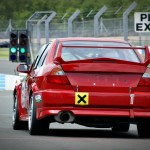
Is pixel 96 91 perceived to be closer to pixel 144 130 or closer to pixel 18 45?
pixel 144 130

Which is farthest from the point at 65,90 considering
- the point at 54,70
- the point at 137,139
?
the point at 137,139

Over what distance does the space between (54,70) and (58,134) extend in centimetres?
124

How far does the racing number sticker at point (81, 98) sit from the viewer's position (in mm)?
13922

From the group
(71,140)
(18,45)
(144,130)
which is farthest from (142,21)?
(71,140)

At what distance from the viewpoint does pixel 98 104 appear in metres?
14.0

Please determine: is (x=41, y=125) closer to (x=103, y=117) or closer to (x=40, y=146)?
(x=103, y=117)

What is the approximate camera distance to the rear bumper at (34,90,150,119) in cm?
1396

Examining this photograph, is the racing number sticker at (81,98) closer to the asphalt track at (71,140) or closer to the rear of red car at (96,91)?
the rear of red car at (96,91)

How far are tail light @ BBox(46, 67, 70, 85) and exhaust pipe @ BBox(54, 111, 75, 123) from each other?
1.31ft

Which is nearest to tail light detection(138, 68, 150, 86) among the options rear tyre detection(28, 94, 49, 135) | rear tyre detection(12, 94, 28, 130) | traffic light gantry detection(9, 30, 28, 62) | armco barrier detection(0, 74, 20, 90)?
rear tyre detection(28, 94, 49, 135)

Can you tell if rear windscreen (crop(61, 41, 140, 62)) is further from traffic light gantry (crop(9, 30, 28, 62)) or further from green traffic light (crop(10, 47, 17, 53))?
green traffic light (crop(10, 47, 17, 53))

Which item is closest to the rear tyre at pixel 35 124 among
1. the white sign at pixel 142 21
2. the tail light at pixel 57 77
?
the tail light at pixel 57 77

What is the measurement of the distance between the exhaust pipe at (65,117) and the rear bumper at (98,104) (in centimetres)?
5

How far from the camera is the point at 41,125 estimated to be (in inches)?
566
